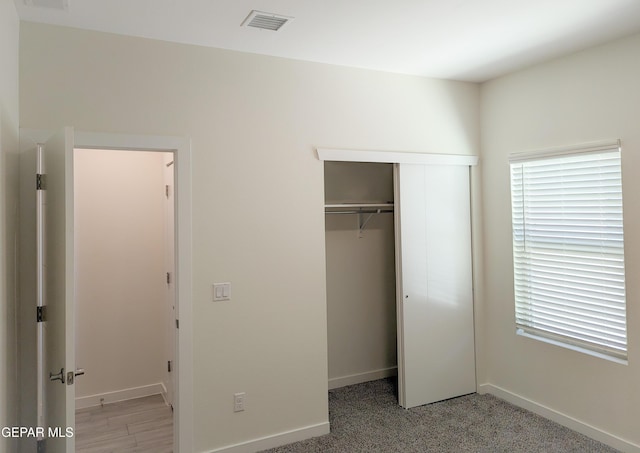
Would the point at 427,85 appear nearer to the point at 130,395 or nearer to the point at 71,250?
the point at 71,250

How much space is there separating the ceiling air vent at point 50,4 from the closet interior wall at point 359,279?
238 centimetres

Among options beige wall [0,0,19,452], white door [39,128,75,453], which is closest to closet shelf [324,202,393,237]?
white door [39,128,75,453]

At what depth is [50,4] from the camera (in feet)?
7.56

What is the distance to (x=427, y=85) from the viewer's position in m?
3.80

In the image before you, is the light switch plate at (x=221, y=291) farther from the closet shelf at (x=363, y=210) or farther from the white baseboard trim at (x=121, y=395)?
the white baseboard trim at (x=121, y=395)

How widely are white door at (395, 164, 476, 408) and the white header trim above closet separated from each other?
54 millimetres

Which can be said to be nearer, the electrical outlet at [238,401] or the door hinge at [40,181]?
the door hinge at [40,181]

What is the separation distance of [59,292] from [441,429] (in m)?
2.72

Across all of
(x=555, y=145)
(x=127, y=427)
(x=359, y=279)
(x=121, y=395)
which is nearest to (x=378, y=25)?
(x=555, y=145)

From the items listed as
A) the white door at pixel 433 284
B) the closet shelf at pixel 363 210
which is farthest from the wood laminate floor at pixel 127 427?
the closet shelf at pixel 363 210

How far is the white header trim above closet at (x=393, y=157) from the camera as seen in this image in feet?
11.0

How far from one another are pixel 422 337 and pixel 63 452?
8.65 feet

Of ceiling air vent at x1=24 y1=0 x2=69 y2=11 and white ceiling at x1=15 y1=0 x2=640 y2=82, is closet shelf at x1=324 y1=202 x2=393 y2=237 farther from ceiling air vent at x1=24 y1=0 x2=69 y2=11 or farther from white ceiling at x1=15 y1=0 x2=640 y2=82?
ceiling air vent at x1=24 y1=0 x2=69 y2=11

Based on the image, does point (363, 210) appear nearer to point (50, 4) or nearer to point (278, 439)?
point (278, 439)
